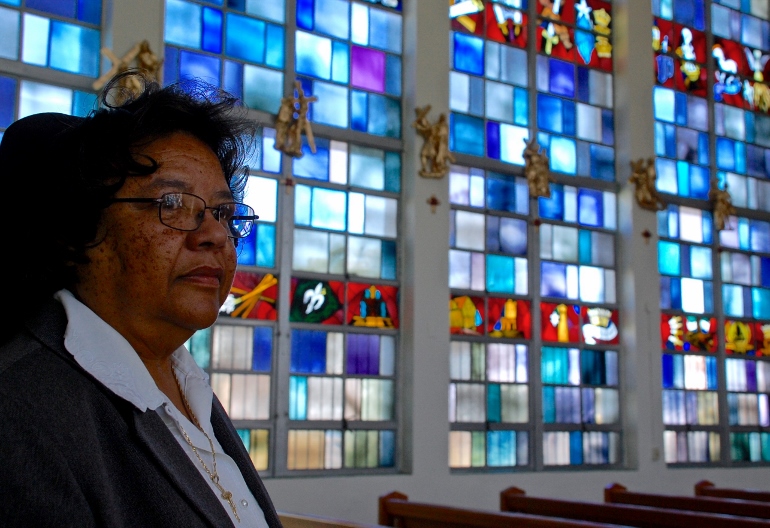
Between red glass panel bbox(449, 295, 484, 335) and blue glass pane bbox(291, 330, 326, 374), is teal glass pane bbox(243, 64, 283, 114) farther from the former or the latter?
Result: red glass panel bbox(449, 295, 484, 335)

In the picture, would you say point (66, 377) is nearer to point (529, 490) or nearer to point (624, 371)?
point (529, 490)

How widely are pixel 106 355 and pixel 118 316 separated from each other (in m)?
0.12

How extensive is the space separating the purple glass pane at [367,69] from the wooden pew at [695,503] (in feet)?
13.5

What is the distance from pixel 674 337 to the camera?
9680mm

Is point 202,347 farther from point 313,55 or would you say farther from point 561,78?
point 561,78

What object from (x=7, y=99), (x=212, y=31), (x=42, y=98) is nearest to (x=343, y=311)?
(x=212, y=31)

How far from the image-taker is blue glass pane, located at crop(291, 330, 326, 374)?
7465mm

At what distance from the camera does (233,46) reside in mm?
7500

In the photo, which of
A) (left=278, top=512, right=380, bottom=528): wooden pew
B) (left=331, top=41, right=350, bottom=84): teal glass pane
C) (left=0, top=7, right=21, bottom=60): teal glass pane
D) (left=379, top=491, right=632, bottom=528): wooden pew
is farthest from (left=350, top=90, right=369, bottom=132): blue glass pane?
(left=278, top=512, right=380, bottom=528): wooden pew

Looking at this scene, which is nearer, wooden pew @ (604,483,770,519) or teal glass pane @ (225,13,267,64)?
wooden pew @ (604,483,770,519)

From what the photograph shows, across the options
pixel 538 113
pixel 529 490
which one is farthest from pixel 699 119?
pixel 529 490

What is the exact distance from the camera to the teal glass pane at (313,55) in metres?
7.79

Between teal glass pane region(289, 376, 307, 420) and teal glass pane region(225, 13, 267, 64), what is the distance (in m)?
2.76

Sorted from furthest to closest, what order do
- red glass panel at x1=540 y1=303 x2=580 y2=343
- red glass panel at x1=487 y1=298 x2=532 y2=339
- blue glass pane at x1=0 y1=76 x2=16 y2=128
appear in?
red glass panel at x1=540 y1=303 x2=580 y2=343, red glass panel at x1=487 y1=298 x2=532 y2=339, blue glass pane at x1=0 y1=76 x2=16 y2=128
